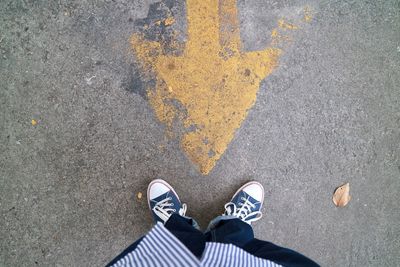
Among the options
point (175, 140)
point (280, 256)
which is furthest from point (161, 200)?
point (280, 256)

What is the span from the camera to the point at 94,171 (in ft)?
6.77

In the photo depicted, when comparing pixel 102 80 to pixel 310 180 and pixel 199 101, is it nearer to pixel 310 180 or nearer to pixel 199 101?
pixel 199 101

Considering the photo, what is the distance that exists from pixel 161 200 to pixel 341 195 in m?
1.22

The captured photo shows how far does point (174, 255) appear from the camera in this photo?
115cm

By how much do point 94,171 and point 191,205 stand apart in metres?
0.68

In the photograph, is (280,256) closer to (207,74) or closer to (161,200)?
(161,200)

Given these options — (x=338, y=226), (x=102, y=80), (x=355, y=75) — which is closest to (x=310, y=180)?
(x=338, y=226)

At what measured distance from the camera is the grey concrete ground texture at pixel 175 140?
80.2 inches

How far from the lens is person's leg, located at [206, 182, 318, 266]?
1.56 m

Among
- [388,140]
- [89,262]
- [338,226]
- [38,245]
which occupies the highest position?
[38,245]

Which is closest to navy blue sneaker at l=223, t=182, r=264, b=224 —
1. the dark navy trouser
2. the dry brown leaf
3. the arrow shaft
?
the dark navy trouser

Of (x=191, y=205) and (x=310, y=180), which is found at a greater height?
(x=191, y=205)

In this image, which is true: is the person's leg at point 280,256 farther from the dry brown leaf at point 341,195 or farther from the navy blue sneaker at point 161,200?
the dry brown leaf at point 341,195

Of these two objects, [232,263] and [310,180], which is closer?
[232,263]
